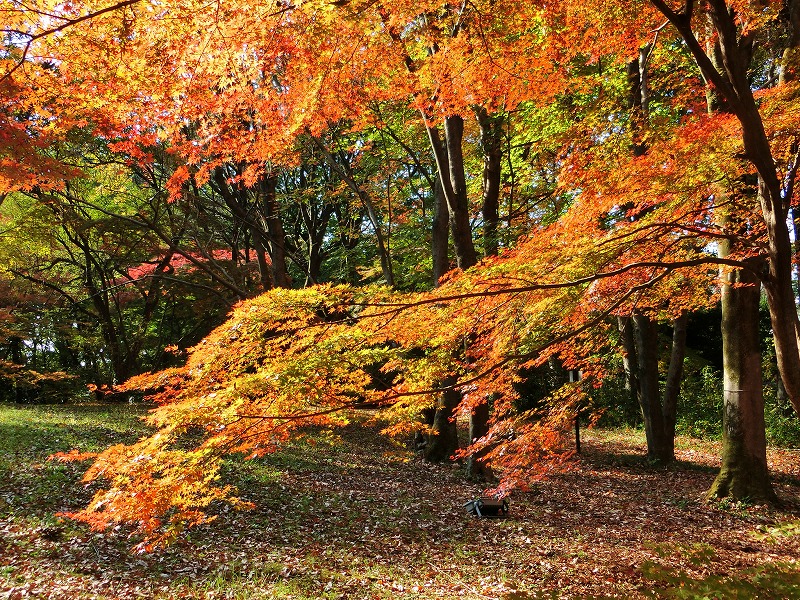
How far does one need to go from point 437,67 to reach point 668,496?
27.7 ft

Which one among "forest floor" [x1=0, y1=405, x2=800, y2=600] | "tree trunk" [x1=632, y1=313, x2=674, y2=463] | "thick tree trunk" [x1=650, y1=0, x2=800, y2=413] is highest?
"thick tree trunk" [x1=650, y1=0, x2=800, y2=413]

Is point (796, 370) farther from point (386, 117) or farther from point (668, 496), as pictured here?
point (386, 117)

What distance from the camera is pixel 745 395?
328 inches

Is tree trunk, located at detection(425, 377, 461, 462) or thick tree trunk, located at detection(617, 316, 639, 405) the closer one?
tree trunk, located at detection(425, 377, 461, 462)

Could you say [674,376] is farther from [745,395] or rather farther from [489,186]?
[489,186]

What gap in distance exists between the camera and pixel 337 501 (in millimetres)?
9031

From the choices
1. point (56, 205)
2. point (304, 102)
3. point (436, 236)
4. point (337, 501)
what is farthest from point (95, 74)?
point (56, 205)

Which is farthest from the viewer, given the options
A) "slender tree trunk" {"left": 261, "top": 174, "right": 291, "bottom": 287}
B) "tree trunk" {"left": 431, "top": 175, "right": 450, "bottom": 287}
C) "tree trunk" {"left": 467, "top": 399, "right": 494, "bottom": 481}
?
"slender tree trunk" {"left": 261, "top": 174, "right": 291, "bottom": 287}

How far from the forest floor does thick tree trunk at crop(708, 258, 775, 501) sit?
0.48m

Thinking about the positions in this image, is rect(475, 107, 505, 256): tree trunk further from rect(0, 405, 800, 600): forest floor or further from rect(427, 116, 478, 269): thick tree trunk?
rect(0, 405, 800, 600): forest floor

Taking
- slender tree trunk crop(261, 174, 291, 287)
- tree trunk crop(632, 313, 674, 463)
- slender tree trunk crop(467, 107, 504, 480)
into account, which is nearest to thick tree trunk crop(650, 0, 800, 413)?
slender tree trunk crop(467, 107, 504, 480)

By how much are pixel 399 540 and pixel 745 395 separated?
5.85 m

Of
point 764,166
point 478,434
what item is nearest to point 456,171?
point 478,434

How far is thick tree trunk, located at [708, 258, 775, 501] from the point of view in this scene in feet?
27.1
